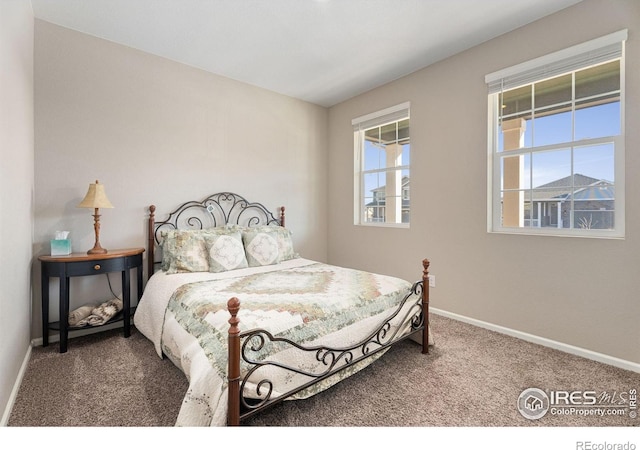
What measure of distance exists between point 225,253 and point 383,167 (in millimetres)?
2281

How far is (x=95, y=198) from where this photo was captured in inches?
95.4

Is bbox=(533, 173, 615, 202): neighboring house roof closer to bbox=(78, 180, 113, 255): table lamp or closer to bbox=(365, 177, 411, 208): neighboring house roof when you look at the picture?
bbox=(365, 177, 411, 208): neighboring house roof

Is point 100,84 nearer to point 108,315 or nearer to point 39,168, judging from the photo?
point 39,168

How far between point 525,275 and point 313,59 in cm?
289

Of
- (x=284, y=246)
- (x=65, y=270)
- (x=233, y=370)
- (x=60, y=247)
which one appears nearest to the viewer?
(x=233, y=370)

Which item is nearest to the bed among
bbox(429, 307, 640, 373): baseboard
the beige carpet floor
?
the beige carpet floor

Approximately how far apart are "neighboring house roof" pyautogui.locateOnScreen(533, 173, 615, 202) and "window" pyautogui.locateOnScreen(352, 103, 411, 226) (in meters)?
1.33

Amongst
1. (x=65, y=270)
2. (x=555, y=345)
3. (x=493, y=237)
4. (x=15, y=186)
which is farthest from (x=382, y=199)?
(x=15, y=186)

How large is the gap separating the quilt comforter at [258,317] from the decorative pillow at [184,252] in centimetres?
11

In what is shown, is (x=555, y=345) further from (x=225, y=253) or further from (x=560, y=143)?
(x=225, y=253)

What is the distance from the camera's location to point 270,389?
56.0 inches

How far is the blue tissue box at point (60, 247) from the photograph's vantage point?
235 cm
